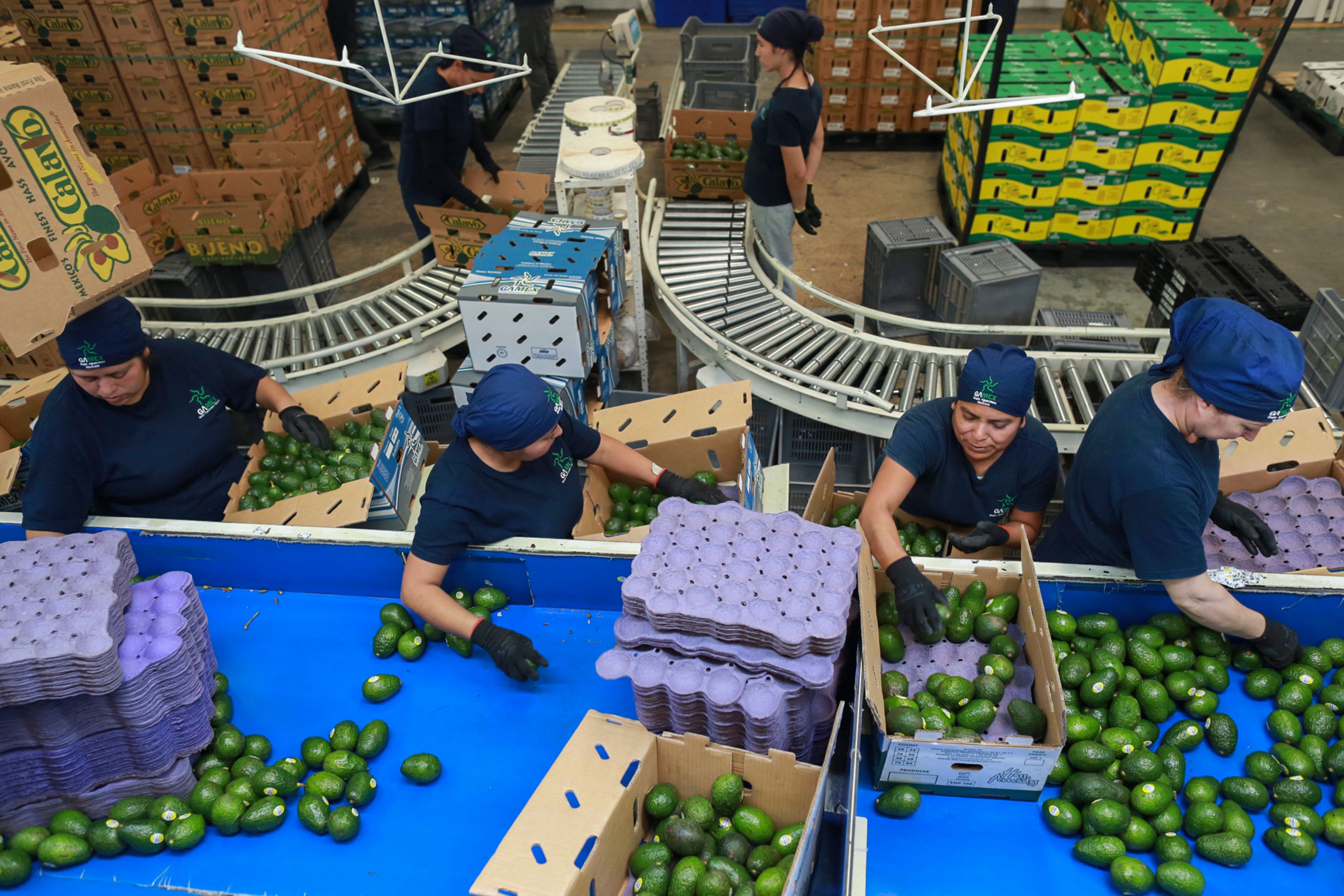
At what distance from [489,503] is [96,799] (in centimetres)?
157

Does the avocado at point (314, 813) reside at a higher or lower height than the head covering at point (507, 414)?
lower

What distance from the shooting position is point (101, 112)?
853 cm

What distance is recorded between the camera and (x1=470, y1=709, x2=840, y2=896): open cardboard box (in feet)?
6.95

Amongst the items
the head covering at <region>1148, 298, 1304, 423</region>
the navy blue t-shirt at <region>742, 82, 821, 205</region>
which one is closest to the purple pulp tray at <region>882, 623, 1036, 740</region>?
the head covering at <region>1148, 298, 1304, 423</region>

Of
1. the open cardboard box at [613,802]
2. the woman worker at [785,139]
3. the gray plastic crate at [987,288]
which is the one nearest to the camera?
the open cardboard box at [613,802]

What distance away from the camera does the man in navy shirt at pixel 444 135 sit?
20.3 ft

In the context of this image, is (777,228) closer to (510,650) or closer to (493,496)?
(493,496)

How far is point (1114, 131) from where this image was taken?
7.71 metres

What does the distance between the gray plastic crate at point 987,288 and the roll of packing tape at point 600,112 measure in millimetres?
2795

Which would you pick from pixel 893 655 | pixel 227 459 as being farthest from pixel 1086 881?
pixel 227 459

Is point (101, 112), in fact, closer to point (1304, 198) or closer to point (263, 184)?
point (263, 184)

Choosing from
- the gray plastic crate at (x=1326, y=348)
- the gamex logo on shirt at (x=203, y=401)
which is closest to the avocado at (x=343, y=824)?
the gamex logo on shirt at (x=203, y=401)

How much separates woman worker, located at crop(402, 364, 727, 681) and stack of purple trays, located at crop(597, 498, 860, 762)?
733 mm

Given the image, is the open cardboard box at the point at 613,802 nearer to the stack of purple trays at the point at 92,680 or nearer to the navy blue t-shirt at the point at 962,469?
the stack of purple trays at the point at 92,680
